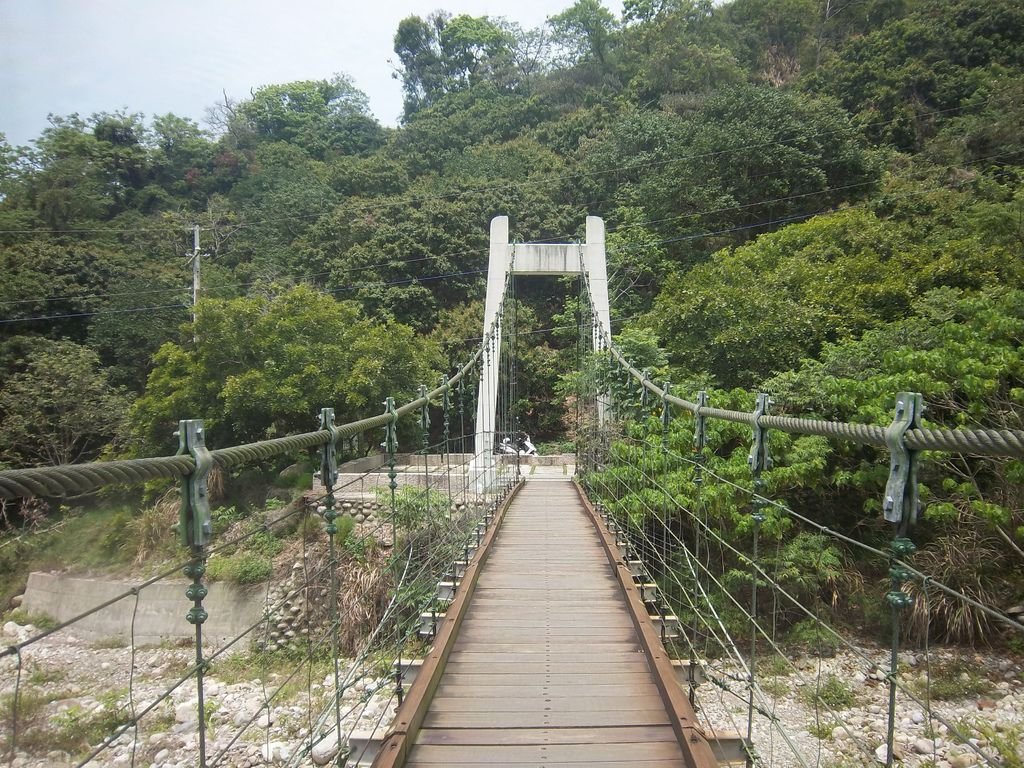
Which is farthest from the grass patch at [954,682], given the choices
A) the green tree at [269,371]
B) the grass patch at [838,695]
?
the green tree at [269,371]

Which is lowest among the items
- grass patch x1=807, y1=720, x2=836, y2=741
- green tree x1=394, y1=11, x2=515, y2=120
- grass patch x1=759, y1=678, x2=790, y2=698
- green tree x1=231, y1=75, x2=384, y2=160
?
grass patch x1=759, y1=678, x2=790, y2=698

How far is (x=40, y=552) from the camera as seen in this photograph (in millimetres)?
8141

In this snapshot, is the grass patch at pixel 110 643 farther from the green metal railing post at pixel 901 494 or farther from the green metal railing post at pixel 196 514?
the green metal railing post at pixel 901 494

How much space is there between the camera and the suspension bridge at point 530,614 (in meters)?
0.88

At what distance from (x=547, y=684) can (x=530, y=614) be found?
23.1 inches

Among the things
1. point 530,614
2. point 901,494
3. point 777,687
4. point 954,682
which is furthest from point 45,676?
point 954,682

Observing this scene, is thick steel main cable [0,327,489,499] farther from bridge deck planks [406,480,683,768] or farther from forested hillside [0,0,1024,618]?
forested hillside [0,0,1024,618]

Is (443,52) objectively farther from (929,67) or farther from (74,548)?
(74,548)

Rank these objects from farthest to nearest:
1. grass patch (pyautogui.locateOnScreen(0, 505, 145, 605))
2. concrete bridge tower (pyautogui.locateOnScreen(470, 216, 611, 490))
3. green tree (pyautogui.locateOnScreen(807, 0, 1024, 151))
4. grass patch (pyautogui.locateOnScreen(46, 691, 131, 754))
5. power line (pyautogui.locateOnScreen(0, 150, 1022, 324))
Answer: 1. green tree (pyautogui.locateOnScreen(807, 0, 1024, 151))
2. power line (pyautogui.locateOnScreen(0, 150, 1022, 324))
3. concrete bridge tower (pyautogui.locateOnScreen(470, 216, 611, 490))
4. grass patch (pyautogui.locateOnScreen(0, 505, 145, 605))
5. grass patch (pyautogui.locateOnScreen(46, 691, 131, 754))

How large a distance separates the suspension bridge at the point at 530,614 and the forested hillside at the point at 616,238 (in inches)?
63.2

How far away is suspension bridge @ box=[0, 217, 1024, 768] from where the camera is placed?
877mm

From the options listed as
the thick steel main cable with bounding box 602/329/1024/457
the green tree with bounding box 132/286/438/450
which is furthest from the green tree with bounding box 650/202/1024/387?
the thick steel main cable with bounding box 602/329/1024/457

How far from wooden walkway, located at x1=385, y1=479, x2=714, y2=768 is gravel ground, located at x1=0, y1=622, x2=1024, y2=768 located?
1.24 metres

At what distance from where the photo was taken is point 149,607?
6867 mm
